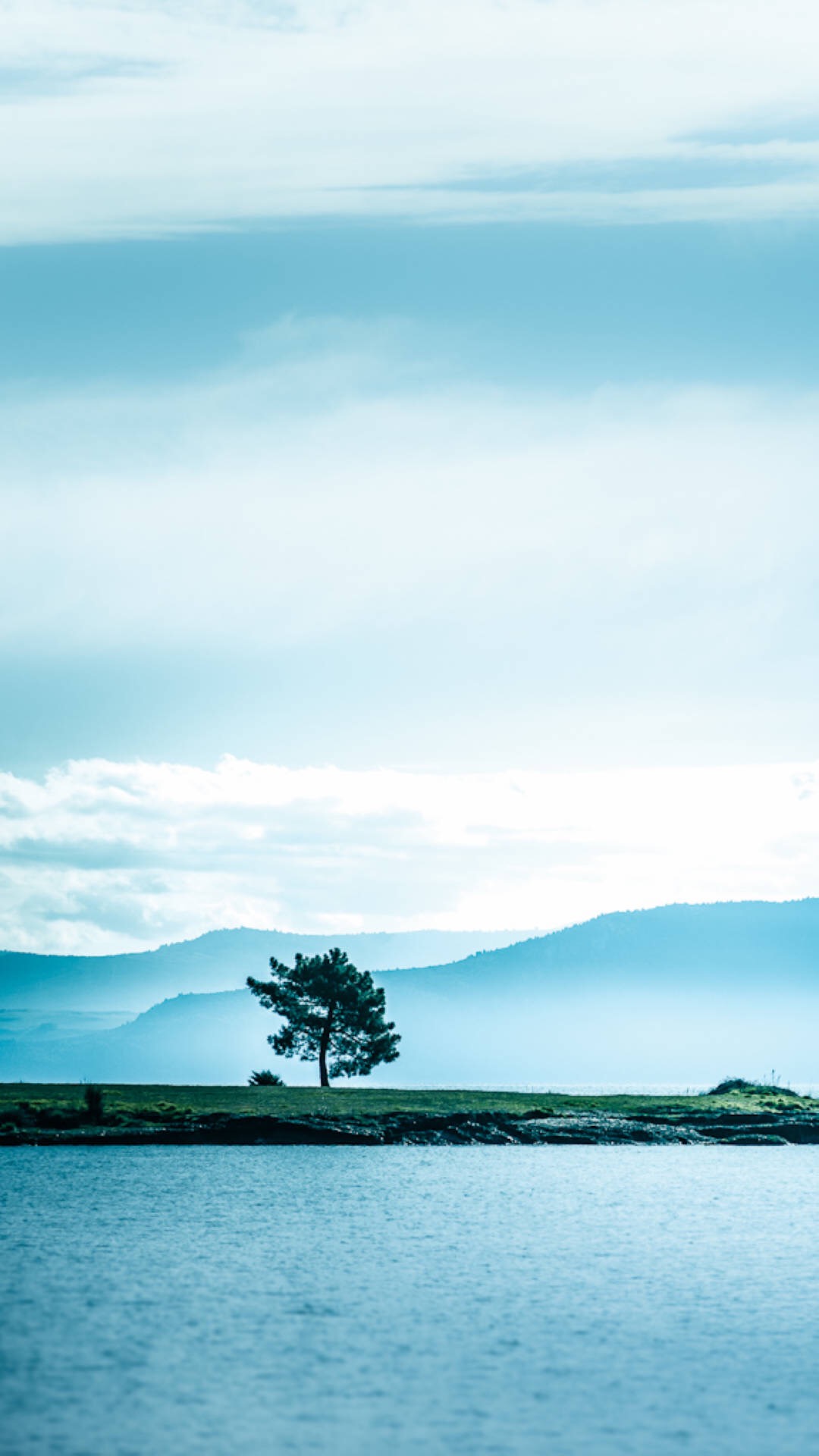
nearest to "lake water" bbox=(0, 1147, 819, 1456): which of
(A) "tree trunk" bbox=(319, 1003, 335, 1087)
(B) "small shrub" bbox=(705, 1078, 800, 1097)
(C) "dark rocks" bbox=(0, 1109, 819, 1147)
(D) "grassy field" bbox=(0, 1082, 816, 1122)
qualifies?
(C) "dark rocks" bbox=(0, 1109, 819, 1147)

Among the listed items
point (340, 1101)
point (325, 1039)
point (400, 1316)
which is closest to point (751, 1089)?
point (325, 1039)

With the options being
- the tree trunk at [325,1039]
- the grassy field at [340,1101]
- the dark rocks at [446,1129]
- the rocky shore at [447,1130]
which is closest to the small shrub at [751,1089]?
the grassy field at [340,1101]

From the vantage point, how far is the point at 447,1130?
112 metres

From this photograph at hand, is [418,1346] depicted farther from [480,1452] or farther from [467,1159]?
[467,1159]

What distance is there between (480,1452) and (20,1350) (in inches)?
548

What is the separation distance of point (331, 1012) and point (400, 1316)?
78858 mm

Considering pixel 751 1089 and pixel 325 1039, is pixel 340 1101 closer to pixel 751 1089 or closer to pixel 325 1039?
pixel 325 1039

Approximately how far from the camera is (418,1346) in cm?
4134

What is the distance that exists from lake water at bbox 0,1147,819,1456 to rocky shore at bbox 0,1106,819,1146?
19.6 m

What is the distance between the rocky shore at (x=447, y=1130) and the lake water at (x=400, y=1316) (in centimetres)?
1962

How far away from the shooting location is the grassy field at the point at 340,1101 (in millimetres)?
109312

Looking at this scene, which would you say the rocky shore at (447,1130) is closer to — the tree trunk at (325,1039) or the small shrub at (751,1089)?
the small shrub at (751,1089)

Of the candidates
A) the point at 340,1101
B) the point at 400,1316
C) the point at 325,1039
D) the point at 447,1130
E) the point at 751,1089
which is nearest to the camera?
the point at 400,1316

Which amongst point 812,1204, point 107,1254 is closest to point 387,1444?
point 107,1254
